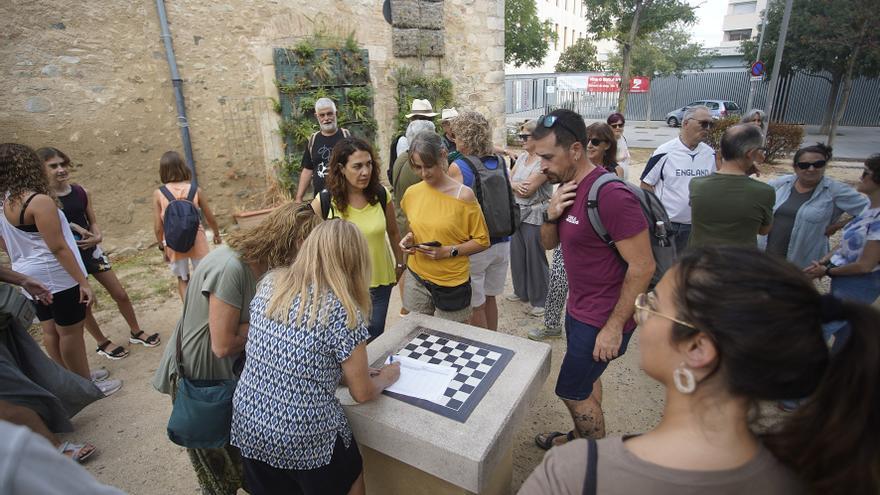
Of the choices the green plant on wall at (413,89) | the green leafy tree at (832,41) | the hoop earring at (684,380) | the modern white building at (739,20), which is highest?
the modern white building at (739,20)

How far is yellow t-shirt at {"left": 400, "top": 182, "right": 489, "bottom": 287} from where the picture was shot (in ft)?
9.11

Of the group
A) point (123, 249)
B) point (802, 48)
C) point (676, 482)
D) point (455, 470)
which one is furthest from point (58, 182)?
point (802, 48)

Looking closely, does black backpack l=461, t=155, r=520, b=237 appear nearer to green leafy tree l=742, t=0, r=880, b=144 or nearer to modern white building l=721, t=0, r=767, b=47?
green leafy tree l=742, t=0, r=880, b=144

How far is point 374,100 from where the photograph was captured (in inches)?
303

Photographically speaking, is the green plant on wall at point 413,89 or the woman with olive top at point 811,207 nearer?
the woman with olive top at point 811,207

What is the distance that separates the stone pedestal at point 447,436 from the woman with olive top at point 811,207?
238 centimetres

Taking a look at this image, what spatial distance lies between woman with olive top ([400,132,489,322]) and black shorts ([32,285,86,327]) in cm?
229

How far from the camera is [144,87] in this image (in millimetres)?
5551

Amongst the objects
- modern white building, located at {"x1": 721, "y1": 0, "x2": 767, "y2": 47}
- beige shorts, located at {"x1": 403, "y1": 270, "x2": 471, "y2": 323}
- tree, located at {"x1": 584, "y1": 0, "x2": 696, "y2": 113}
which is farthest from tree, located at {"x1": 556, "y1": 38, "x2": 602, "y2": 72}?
beige shorts, located at {"x1": 403, "y1": 270, "x2": 471, "y2": 323}

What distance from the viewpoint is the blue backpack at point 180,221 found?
139 inches

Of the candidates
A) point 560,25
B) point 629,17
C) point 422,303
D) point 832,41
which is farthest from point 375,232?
point 560,25

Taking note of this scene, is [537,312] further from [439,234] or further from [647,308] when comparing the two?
[647,308]

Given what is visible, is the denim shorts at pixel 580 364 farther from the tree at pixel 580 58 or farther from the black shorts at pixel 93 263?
the tree at pixel 580 58

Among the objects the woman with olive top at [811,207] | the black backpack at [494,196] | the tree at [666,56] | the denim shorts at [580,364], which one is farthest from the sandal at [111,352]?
the tree at [666,56]
